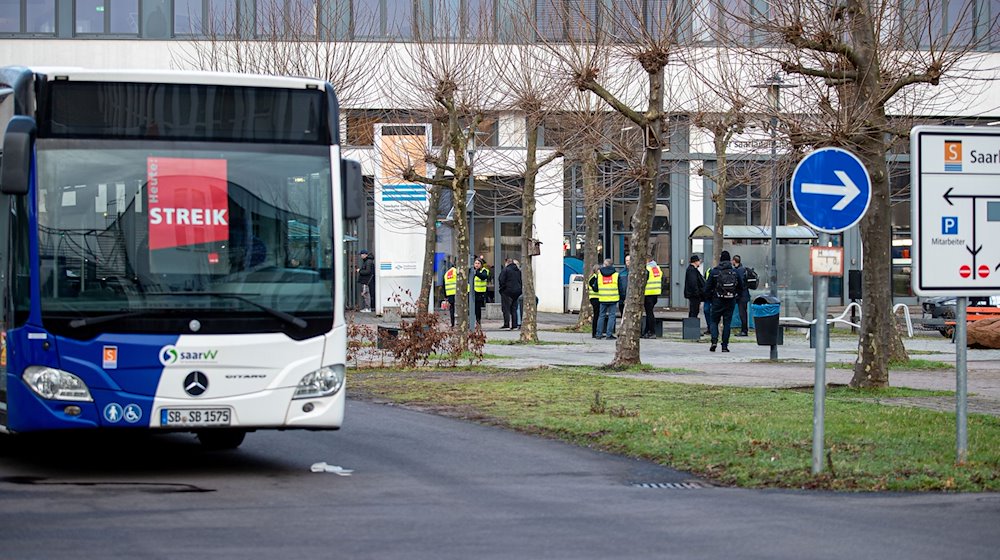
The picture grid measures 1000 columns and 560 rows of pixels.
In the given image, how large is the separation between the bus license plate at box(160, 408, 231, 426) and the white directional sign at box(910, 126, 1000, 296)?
204 inches

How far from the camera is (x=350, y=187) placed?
10922mm

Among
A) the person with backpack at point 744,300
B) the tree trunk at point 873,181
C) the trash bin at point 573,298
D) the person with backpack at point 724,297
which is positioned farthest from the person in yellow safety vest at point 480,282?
the tree trunk at point 873,181

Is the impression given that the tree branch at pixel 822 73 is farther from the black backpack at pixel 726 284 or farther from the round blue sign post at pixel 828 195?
the black backpack at pixel 726 284

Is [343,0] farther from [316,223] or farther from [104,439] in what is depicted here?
[316,223]

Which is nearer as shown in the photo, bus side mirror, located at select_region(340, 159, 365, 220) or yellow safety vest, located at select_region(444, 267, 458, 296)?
bus side mirror, located at select_region(340, 159, 365, 220)

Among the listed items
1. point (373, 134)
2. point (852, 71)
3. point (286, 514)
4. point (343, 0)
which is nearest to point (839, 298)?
point (373, 134)

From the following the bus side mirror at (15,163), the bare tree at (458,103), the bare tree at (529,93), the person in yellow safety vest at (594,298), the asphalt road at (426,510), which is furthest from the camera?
the person in yellow safety vest at (594,298)

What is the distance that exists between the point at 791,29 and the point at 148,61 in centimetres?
3051

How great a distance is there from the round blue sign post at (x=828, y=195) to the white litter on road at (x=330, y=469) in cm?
346

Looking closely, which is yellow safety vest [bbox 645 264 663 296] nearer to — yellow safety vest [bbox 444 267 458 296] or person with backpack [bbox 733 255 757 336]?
person with backpack [bbox 733 255 757 336]

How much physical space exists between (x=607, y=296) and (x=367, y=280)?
47.3ft

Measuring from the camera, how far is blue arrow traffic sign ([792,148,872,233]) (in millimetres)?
10648

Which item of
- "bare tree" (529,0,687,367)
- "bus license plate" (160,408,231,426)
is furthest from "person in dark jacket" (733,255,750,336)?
"bus license plate" (160,408,231,426)

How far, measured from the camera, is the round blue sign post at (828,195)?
10648 millimetres
